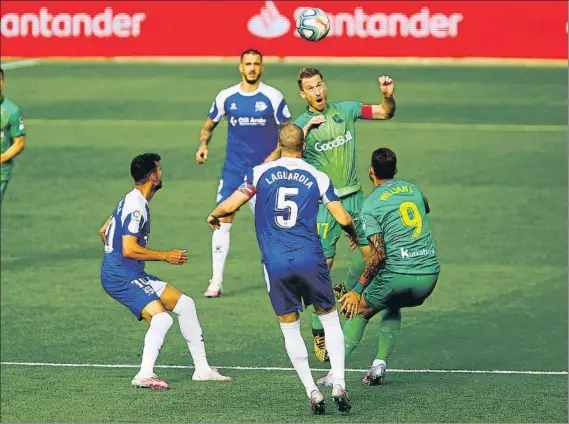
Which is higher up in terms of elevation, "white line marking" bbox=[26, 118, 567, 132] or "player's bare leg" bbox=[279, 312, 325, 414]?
"white line marking" bbox=[26, 118, 567, 132]

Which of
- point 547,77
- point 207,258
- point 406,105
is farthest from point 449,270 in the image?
point 547,77

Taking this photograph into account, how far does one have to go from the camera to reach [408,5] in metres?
33.5

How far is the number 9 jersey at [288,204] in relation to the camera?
1115cm

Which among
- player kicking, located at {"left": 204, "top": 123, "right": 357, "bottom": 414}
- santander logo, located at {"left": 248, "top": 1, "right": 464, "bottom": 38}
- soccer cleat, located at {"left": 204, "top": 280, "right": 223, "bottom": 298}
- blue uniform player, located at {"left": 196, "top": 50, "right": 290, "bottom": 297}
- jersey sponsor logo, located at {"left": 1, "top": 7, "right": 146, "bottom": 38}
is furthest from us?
jersey sponsor logo, located at {"left": 1, "top": 7, "right": 146, "bottom": 38}

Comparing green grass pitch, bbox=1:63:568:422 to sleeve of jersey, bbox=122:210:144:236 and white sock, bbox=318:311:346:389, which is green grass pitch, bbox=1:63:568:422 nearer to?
white sock, bbox=318:311:346:389

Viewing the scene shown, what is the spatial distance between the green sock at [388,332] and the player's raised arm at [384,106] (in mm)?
1863

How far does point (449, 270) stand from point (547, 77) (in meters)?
15.2

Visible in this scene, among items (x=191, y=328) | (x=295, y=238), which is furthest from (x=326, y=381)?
(x=295, y=238)

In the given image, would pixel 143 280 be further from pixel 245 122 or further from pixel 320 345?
pixel 245 122

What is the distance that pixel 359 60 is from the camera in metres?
34.4

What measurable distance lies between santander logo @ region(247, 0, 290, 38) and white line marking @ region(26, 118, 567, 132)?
646 centimetres

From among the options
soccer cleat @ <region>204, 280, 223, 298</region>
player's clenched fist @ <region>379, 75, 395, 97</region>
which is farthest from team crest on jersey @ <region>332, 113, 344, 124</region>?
soccer cleat @ <region>204, 280, 223, 298</region>

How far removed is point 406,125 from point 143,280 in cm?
1579

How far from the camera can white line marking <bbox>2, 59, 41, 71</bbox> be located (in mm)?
34147
